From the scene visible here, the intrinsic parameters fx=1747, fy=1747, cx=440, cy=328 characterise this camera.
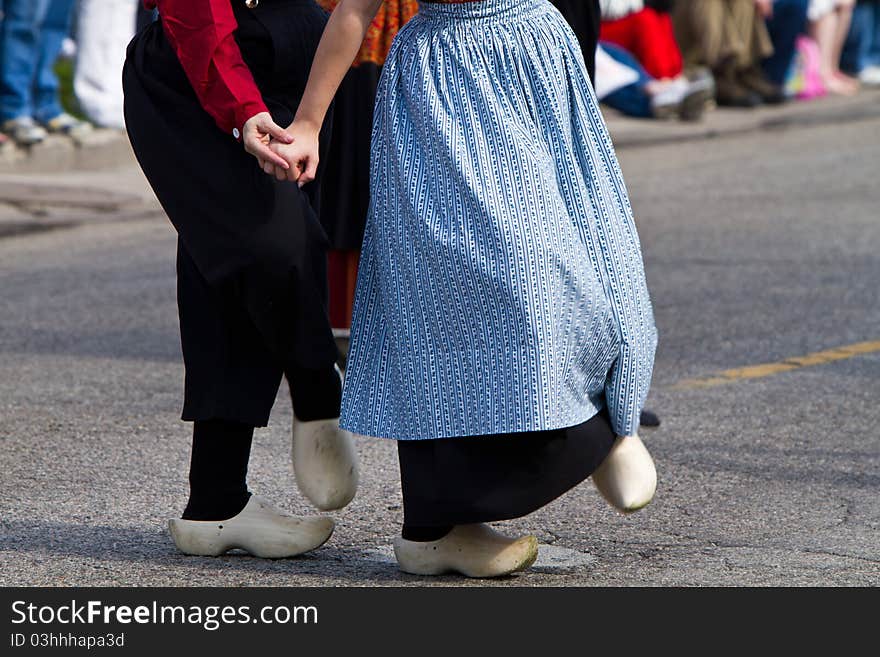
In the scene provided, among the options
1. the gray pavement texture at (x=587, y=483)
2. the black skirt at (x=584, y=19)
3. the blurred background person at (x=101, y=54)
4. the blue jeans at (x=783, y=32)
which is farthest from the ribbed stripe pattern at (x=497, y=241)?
the blue jeans at (x=783, y=32)

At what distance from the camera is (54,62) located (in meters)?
10.5

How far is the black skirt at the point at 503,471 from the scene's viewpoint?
318 cm

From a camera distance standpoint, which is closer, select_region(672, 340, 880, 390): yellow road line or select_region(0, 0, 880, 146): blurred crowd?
select_region(672, 340, 880, 390): yellow road line

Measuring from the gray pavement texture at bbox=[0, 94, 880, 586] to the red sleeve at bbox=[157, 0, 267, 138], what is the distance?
894mm

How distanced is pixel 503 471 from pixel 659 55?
1049 centimetres

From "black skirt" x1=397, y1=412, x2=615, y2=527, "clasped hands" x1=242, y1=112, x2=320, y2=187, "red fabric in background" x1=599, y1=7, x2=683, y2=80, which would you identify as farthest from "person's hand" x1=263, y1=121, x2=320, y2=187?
"red fabric in background" x1=599, y1=7, x2=683, y2=80

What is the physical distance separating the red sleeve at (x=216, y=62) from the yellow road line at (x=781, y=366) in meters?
2.47

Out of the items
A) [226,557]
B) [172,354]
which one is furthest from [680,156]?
[226,557]

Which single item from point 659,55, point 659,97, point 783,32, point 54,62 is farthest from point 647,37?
point 54,62

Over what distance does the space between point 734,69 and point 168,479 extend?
11.7m

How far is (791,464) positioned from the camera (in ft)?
14.4

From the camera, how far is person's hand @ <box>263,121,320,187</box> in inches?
→ 122

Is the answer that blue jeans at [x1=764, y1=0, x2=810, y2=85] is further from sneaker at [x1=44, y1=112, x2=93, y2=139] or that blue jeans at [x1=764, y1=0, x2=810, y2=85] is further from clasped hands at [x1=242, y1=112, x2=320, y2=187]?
clasped hands at [x1=242, y1=112, x2=320, y2=187]

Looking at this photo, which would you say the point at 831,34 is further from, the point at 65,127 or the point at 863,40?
the point at 65,127
